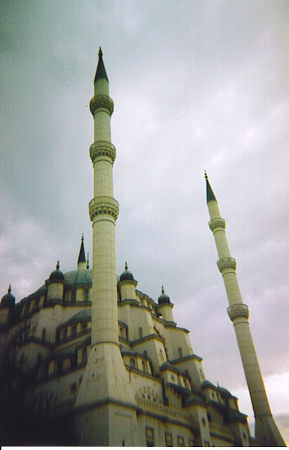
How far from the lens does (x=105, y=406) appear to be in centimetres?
1103

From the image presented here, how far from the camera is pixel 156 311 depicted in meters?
27.4

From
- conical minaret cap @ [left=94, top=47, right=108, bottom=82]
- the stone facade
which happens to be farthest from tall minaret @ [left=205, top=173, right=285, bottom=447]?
conical minaret cap @ [left=94, top=47, right=108, bottom=82]

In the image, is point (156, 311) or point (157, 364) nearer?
point (157, 364)

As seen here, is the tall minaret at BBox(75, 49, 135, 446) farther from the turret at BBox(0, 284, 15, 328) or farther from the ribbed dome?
the turret at BBox(0, 284, 15, 328)

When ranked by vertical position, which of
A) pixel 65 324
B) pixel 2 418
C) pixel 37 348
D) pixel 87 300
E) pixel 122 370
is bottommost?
pixel 2 418

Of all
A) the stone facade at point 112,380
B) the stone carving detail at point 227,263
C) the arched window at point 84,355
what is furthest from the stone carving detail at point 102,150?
the stone carving detail at point 227,263

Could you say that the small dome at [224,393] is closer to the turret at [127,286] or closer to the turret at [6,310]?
the turret at [127,286]

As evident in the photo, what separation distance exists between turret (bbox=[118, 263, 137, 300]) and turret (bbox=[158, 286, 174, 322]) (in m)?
4.50

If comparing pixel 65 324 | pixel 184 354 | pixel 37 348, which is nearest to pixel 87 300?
pixel 65 324

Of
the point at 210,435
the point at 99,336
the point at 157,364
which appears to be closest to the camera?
the point at 99,336

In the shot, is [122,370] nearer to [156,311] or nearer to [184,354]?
[184,354]

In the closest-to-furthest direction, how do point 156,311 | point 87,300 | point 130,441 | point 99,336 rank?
1. point 130,441
2. point 99,336
3. point 87,300
4. point 156,311

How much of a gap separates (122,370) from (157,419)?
3.76 m

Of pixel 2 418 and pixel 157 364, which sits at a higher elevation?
pixel 157 364
